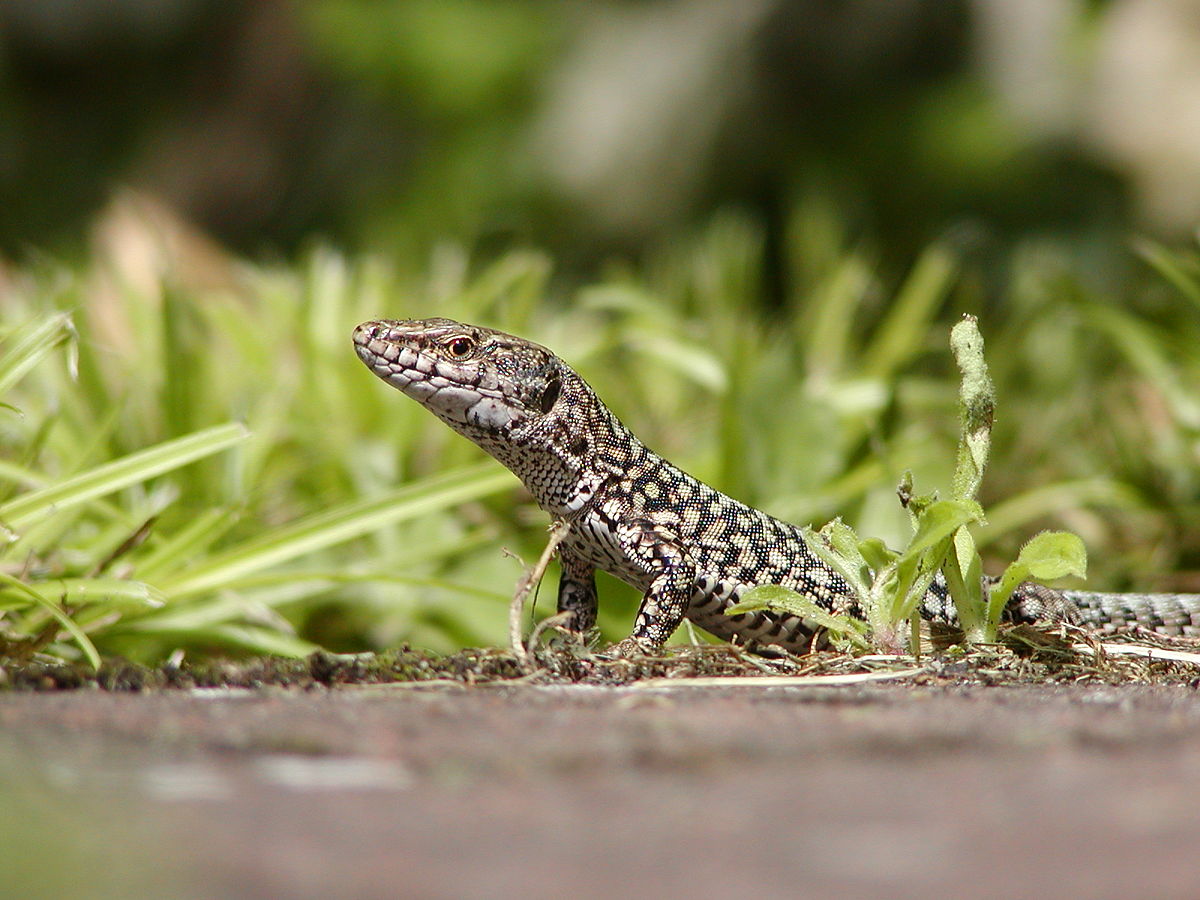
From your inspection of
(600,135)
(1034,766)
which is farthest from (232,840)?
(600,135)

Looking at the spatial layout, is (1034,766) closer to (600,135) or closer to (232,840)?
(232,840)

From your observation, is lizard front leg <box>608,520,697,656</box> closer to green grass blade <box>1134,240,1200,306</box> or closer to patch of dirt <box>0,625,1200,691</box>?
patch of dirt <box>0,625,1200,691</box>

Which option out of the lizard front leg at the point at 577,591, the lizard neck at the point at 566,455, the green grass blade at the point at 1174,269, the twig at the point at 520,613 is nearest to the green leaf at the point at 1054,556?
the twig at the point at 520,613

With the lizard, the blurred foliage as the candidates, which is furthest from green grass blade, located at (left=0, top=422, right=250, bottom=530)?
the blurred foliage

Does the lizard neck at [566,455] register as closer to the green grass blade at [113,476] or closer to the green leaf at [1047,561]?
the green grass blade at [113,476]

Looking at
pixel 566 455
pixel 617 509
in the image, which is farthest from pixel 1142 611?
pixel 566 455

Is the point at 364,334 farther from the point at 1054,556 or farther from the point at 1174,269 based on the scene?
the point at 1174,269
